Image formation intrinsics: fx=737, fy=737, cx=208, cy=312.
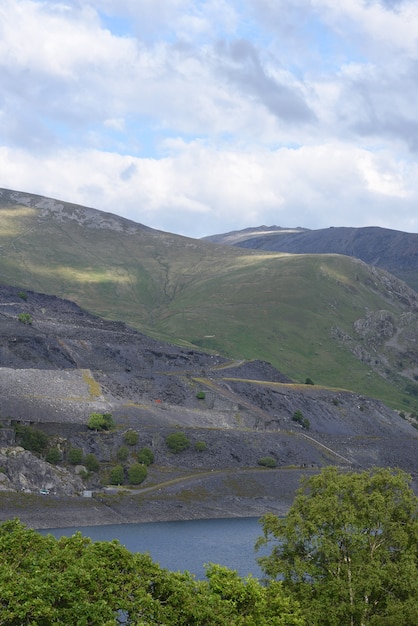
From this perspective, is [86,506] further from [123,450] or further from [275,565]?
[275,565]

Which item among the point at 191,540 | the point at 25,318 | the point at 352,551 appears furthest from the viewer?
the point at 25,318

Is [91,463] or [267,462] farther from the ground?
[267,462]

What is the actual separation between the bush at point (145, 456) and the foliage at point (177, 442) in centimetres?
488

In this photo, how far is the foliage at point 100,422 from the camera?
134 metres

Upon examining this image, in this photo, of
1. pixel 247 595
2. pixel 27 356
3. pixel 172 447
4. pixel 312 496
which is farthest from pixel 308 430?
pixel 247 595

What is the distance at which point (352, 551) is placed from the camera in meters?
46.5

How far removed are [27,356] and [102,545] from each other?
405 ft

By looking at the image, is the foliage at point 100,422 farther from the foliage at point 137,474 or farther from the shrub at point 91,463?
the foliage at point 137,474

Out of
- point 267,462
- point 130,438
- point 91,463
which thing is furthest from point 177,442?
point 267,462

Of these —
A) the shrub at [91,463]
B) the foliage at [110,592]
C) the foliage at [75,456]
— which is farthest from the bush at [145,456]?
the foliage at [110,592]

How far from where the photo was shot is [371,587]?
43344 millimetres

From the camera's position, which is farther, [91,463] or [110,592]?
[91,463]

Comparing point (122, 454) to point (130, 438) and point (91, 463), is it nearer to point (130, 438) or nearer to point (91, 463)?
point (130, 438)

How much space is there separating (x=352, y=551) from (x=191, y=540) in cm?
5695
